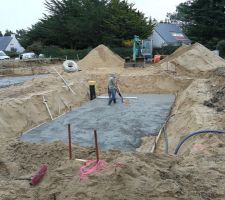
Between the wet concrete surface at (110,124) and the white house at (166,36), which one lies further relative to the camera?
the white house at (166,36)

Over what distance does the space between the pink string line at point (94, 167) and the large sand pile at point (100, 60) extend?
77.2ft

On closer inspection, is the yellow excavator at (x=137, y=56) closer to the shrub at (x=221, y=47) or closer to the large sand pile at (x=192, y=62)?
the large sand pile at (x=192, y=62)

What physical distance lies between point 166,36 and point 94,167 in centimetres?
4652

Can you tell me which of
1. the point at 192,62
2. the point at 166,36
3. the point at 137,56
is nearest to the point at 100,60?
the point at 137,56

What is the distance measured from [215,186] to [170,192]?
819mm

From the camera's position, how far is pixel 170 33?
52.4 meters

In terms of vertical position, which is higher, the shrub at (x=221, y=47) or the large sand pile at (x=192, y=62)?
the shrub at (x=221, y=47)

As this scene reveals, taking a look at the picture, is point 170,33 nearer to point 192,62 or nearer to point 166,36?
point 166,36

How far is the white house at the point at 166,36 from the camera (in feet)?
164

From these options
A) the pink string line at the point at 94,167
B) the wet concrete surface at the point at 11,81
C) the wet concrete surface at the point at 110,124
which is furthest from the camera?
the wet concrete surface at the point at 11,81

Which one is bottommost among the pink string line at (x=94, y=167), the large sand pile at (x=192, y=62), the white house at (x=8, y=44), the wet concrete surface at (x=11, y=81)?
the wet concrete surface at (x=11, y=81)

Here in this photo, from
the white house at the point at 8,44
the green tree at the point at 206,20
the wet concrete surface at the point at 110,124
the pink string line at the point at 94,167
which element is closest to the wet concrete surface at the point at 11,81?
the wet concrete surface at the point at 110,124

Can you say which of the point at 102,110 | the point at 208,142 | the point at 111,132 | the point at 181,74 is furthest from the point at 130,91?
the point at 208,142

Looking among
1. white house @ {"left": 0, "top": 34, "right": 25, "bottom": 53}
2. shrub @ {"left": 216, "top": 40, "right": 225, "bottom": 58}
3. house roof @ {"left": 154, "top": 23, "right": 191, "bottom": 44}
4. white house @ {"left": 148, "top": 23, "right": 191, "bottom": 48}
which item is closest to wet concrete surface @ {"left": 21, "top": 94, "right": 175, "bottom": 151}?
shrub @ {"left": 216, "top": 40, "right": 225, "bottom": 58}
